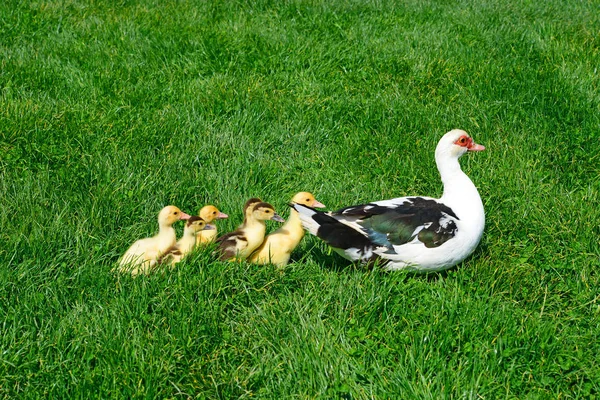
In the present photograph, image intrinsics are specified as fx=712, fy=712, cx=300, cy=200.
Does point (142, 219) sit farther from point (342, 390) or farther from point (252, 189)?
point (342, 390)

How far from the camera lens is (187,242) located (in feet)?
13.5

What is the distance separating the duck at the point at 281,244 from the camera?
4211mm

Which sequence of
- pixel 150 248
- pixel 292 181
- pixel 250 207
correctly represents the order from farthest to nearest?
pixel 292 181
pixel 250 207
pixel 150 248

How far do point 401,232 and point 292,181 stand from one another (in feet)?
4.78

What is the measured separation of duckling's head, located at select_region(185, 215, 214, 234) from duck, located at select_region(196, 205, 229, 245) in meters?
0.05

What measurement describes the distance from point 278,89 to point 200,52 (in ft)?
3.23

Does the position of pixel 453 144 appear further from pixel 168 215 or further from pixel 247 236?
pixel 168 215

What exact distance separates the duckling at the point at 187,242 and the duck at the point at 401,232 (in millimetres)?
557

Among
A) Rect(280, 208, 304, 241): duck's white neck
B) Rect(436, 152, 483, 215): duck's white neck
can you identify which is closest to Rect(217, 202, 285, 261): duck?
Rect(280, 208, 304, 241): duck's white neck

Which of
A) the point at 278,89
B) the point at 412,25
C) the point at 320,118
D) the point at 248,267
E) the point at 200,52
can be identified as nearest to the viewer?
the point at 248,267

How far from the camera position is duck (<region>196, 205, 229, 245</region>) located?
4.22 meters

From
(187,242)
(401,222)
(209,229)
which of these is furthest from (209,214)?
(401,222)

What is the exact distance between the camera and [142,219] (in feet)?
15.3

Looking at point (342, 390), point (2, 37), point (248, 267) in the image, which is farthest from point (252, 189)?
point (2, 37)
